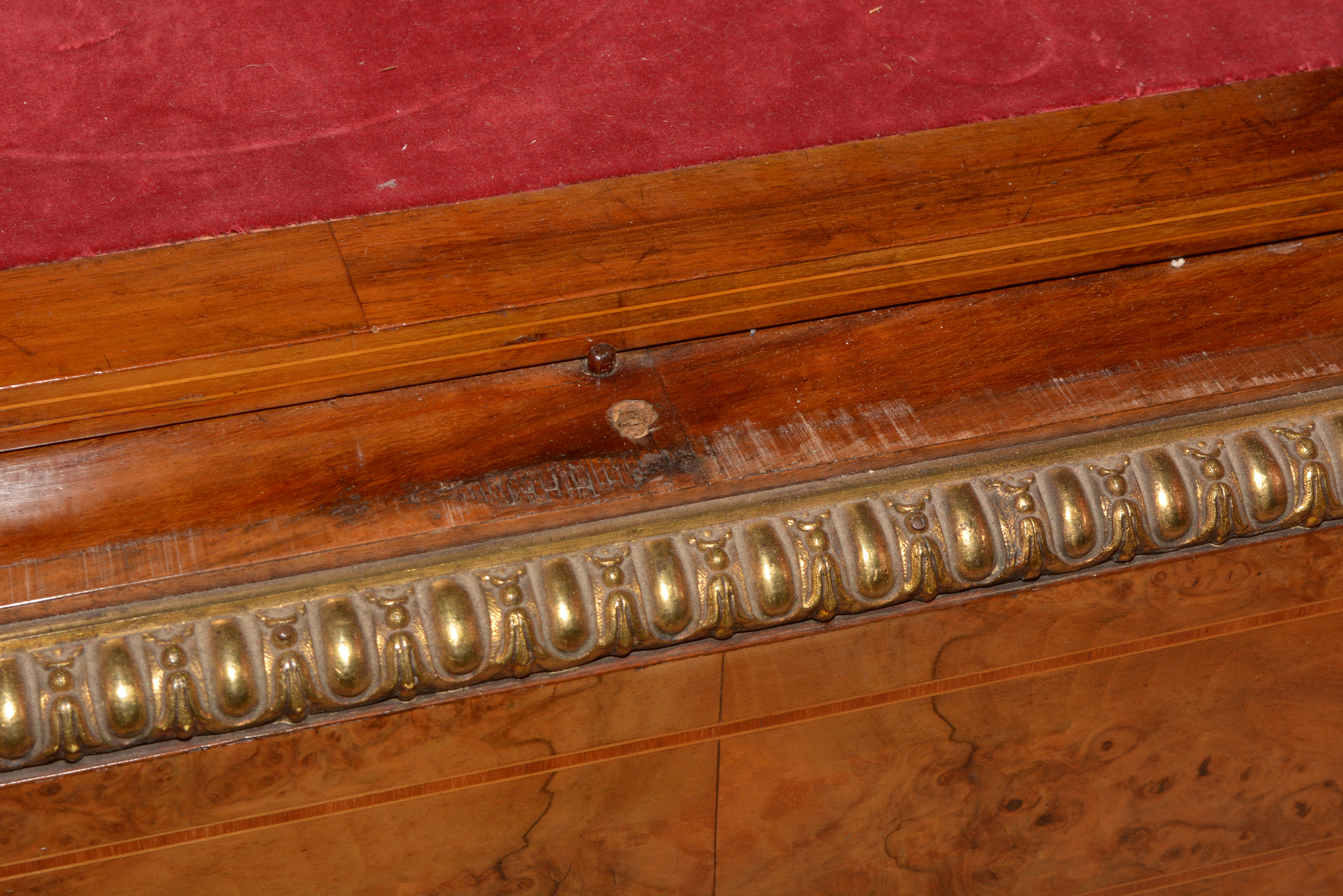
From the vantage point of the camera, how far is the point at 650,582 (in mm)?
745

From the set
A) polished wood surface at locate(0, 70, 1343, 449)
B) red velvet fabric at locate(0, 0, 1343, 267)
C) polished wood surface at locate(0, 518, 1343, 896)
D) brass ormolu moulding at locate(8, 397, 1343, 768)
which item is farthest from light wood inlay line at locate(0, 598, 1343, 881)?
red velvet fabric at locate(0, 0, 1343, 267)

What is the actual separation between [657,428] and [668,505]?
6cm

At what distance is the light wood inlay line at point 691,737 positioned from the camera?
2.54ft

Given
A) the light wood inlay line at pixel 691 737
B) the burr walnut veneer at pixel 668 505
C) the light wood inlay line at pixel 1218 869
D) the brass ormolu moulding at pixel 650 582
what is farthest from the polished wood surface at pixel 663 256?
the light wood inlay line at pixel 1218 869

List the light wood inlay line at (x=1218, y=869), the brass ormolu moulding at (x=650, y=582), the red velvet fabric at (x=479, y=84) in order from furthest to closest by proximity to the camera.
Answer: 1. the light wood inlay line at (x=1218, y=869)
2. the red velvet fabric at (x=479, y=84)
3. the brass ormolu moulding at (x=650, y=582)

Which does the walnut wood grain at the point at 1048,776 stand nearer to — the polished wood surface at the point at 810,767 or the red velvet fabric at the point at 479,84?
the polished wood surface at the point at 810,767

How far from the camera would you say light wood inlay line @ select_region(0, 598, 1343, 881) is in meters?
0.78

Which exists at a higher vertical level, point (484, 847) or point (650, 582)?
point (650, 582)

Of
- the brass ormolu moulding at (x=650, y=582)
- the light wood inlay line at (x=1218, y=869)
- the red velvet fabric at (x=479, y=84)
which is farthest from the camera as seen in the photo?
the light wood inlay line at (x=1218, y=869)

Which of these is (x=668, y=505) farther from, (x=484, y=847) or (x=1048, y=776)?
(x=1048, y=776)

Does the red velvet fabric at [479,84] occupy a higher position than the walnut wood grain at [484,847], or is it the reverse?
the red velvet fabric at [479,84]

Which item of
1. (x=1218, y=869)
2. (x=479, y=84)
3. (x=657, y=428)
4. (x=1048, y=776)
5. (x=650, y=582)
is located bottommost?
(x=1218, y=869)

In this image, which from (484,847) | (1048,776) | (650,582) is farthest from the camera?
(1048,776)

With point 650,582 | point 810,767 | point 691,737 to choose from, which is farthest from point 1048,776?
point 650,582
